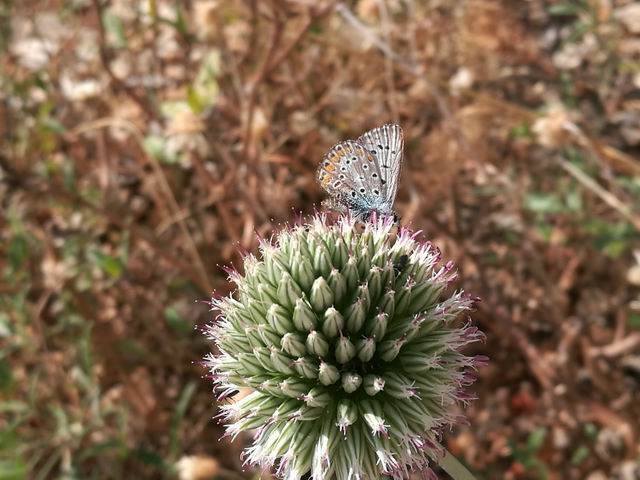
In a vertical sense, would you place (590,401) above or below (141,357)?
below

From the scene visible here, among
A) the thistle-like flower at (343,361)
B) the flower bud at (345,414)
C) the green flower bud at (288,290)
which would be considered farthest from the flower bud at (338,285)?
the flower bud at (345,414)

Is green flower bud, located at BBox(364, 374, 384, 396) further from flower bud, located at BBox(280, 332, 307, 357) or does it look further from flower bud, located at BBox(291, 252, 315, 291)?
flower bud, located at BBox(291, 252, 315, 291)

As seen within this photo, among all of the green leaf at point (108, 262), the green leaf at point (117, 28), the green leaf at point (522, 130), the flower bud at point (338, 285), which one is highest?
the green leaf at point (117, 28)

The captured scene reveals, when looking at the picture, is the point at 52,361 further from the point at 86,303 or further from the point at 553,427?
the point at 553,427

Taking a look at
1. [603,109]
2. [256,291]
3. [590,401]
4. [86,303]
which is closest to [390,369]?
[256,291]

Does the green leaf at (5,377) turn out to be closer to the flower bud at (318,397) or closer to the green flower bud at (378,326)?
the flower bud at (318,397)

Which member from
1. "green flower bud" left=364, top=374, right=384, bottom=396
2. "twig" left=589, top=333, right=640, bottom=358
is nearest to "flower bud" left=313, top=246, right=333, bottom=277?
"green flower bud" left=364, top=374, right=384, bottom=396
